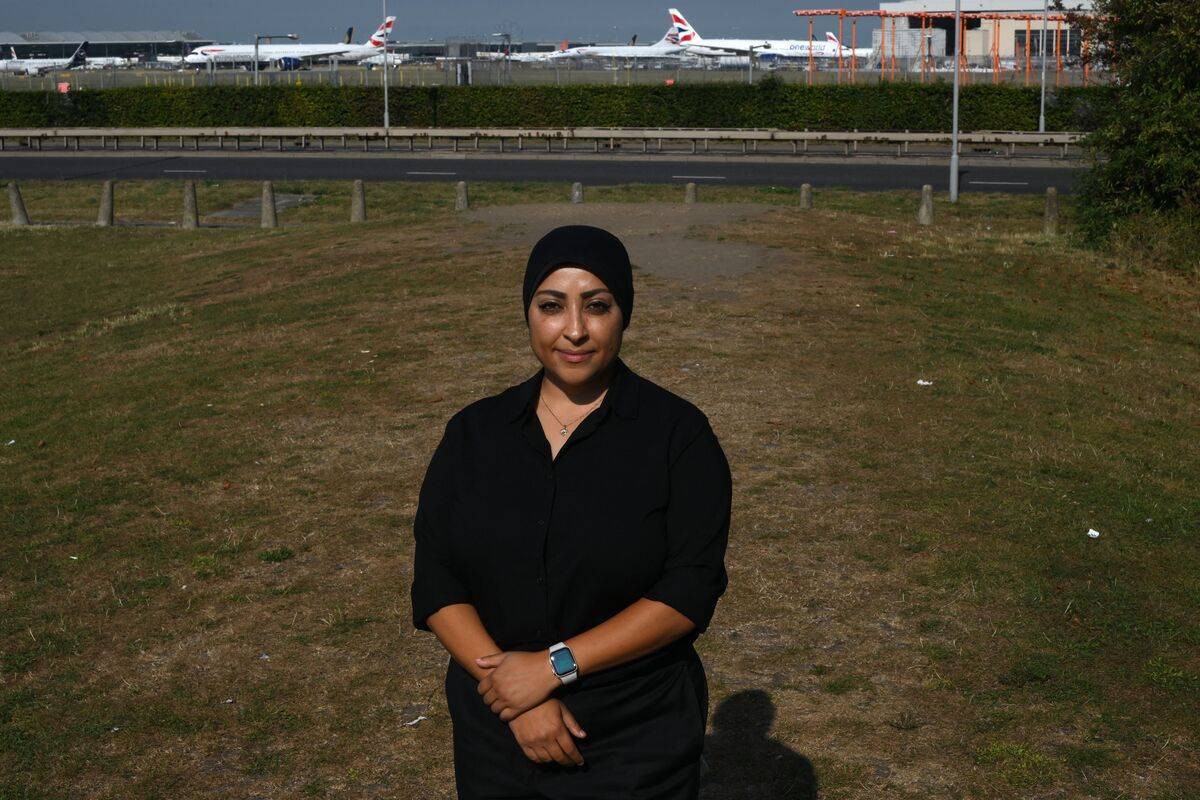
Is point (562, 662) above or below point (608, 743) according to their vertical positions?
above

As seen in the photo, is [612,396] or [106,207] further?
[106,207]

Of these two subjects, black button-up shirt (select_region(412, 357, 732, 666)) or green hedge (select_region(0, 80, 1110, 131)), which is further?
green hedge (select_region(0, 80, 1110, 131))

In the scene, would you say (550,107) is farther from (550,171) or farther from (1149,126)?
(1149,126)

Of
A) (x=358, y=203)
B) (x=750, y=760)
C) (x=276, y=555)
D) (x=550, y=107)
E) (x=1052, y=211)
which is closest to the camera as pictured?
(x=750, y=760)

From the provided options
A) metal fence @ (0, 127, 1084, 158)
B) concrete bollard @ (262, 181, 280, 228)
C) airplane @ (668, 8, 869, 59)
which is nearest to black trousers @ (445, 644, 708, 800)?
concrete bollard @ (262, 181, 280, 228)

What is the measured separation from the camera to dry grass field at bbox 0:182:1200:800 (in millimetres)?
5887

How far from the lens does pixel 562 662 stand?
123 inches

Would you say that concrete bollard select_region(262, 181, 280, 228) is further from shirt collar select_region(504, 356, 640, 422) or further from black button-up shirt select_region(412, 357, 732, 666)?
black button-up shirt select_region(412, 357, 732, 666)

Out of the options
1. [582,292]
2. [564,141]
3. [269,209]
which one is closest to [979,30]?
[564,141]

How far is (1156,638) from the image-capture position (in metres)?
6.82

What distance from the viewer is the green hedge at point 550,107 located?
4909 cm

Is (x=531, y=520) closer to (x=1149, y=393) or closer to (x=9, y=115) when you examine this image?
(x=1149, y=393)

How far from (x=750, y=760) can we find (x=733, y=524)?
279 centimetres

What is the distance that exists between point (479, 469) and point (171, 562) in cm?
566
